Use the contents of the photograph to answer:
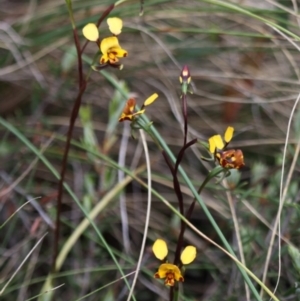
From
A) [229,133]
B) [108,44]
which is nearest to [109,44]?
[108,44]

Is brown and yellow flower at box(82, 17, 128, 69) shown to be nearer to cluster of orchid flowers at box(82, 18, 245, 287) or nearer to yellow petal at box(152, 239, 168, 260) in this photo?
cluster of orchid flowers at box(82, 18, 245, 287)

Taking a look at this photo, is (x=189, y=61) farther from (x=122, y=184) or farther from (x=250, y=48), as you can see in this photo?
(x=122, y=184)

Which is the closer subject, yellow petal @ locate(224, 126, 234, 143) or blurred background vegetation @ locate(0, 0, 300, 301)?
yellow petal @ locate(224, 126, 234, 143)

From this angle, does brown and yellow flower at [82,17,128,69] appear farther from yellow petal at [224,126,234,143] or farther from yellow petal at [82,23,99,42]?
yellow petal at [224,126,234,143]

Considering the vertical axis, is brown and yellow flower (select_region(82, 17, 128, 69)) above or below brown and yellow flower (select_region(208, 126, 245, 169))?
above

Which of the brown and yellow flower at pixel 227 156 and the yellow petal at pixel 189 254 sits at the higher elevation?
the brown and yellow flower at pixel 227 156

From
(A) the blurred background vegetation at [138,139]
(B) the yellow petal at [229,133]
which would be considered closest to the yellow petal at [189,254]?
(B) the yellow petal at [229,133]

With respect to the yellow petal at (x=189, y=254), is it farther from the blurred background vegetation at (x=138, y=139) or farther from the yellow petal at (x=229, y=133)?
the blurred background vegetation at (x=138, y=139)

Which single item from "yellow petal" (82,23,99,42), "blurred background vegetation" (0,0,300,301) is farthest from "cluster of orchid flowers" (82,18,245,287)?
"blurred background vegetation" (0,0,300,301)

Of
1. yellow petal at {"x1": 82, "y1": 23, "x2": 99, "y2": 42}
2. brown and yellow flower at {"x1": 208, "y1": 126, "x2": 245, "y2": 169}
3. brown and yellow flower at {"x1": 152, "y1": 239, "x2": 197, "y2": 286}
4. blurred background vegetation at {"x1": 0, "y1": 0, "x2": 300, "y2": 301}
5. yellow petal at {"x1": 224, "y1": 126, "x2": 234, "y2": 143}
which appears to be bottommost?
blurred background vegetation at {"x1": 0, "y1": 0, "x2": 300, "y2": 301}
